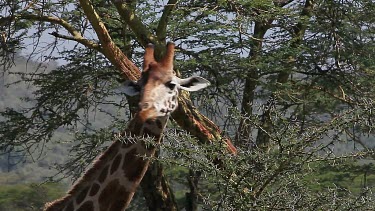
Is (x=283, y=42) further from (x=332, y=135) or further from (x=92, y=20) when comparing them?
(x=332, y=135)

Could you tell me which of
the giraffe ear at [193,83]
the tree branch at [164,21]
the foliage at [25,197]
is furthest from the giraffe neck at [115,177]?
the foliage at [25,197]

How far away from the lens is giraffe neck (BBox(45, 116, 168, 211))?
5.07 m

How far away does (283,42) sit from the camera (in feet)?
30.6

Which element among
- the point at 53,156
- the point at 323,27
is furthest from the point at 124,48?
the point at 53,156

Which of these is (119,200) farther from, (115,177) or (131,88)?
(131,88)

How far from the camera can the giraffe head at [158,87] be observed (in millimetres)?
5309

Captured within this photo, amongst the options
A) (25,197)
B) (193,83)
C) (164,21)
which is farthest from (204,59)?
(25,197)

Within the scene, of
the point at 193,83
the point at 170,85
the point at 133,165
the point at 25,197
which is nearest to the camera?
the point at 133,165

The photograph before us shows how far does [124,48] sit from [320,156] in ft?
15.9

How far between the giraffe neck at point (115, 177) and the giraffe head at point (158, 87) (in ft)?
0.26

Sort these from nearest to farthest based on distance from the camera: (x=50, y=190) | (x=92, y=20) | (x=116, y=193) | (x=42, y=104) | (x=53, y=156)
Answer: (x=116, y=193), (x=92, y=20), (x=42, y=104), (x=50, y=190), (x=53, y=156)

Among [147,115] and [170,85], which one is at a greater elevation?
[170,85]

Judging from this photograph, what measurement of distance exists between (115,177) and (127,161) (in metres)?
0.16

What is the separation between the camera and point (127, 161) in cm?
523
